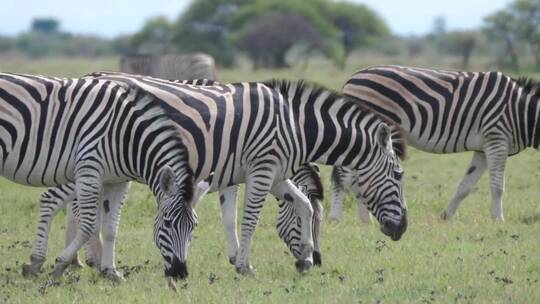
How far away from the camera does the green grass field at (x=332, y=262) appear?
7.16 meters

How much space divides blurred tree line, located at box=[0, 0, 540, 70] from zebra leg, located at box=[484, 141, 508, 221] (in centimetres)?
3774

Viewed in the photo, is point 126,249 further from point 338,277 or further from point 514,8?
point 514,8

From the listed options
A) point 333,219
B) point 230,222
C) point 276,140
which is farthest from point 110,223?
point 333,219

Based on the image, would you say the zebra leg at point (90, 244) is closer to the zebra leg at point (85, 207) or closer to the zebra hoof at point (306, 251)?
the zebra leg at point (85, 207)

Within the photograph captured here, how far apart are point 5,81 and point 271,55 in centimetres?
5210

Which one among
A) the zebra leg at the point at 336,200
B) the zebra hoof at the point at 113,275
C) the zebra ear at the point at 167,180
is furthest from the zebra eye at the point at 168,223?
the zebra leg at the point at 336,200

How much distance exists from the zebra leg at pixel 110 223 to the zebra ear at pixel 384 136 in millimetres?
2136

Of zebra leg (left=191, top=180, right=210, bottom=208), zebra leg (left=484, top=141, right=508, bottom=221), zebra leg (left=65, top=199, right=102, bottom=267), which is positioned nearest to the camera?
zebra leg (left=191, top=180, right=210, bottom=208)

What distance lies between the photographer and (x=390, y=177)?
8.43 meters

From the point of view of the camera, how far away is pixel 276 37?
58688 millimetres

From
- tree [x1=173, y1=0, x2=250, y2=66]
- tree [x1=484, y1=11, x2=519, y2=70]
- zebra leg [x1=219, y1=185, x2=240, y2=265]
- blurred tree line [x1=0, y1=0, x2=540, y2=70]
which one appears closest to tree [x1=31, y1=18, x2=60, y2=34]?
blurred tree line [x1=0, y1=0, x2=540, y2=70]

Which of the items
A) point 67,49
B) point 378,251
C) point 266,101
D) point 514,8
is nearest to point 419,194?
point 378,251

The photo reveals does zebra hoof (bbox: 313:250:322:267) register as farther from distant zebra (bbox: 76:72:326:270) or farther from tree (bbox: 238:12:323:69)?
tree (bbox: 238:12:323:69)

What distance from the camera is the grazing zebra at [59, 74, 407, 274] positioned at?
8.12 m
